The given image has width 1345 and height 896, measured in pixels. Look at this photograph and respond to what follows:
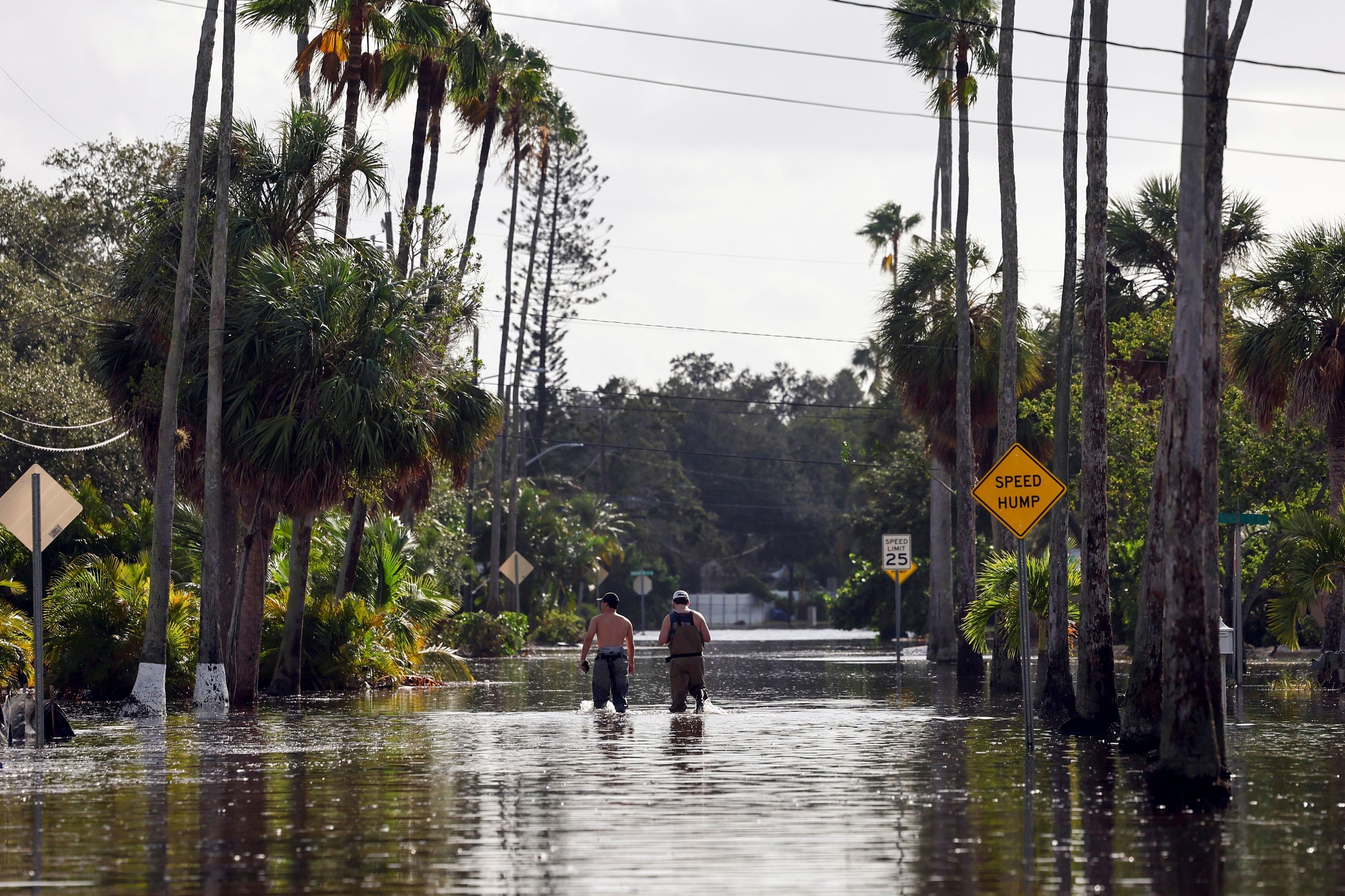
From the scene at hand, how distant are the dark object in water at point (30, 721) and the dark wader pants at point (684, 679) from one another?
7.48 m

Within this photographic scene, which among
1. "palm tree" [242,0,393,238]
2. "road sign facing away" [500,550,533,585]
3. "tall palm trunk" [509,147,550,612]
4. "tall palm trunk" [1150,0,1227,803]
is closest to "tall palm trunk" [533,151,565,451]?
"tall palm trunk" [509,147,550,612]

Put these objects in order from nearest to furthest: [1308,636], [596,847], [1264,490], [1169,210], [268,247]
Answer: [596,847]
[268,247]
[1264,490]
[1169,210]
[1308,636]

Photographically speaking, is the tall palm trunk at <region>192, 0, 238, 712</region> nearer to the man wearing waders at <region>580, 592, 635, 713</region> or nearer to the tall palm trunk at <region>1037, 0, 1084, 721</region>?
the man wearing waders at <region>580, 592, 635, 713</region>

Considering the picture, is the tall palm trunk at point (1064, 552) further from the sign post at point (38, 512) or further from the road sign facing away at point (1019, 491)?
the sign post at point (38, 512)

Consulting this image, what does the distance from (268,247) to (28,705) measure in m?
9.93

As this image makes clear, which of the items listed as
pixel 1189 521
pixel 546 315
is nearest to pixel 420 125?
pixel 1189 521

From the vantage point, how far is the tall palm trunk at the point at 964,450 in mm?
35188

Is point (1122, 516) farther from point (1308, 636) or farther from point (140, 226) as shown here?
point (140, 226)

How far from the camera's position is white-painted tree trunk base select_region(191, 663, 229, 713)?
25.2 meters

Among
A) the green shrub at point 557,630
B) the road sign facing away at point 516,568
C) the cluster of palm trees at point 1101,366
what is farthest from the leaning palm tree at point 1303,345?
the green shrub at point 557,630

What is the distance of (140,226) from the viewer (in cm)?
2889

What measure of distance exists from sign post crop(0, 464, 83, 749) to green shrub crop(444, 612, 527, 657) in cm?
3102

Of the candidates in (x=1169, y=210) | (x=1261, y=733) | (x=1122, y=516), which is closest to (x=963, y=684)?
(x=1122, y=516)

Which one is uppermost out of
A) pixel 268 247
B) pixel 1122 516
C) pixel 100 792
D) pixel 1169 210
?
pixel 1169 210
